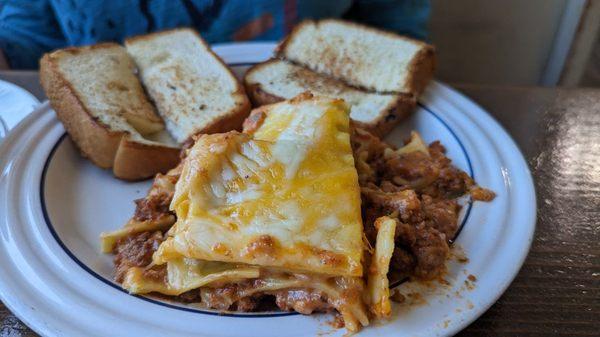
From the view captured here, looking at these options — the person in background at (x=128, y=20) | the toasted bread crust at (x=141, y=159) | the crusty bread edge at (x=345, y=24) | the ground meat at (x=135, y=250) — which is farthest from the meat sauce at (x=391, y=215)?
the person in background at (x=128, y=20)

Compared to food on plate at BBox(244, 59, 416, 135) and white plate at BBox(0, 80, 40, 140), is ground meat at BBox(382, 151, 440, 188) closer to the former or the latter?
food on plate at BBox(244, 59, 416, 135)

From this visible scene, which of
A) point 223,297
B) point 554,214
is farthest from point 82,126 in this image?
point 554,214

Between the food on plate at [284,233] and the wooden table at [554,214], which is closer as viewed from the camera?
the food on plate at [284,233]

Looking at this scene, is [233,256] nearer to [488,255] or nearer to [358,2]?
[488,255]

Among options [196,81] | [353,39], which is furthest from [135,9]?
[353,39]

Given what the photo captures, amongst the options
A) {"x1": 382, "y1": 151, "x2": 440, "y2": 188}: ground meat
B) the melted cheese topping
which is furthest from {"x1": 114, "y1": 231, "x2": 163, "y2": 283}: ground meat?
{"x1": 382, "y1": 151, "x2": 440, "y2": 188}: ground meat

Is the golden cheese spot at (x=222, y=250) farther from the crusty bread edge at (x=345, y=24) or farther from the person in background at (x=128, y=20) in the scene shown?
the person in background at (x=128, y=20)
